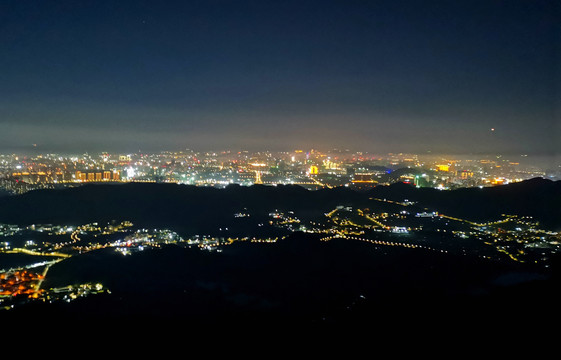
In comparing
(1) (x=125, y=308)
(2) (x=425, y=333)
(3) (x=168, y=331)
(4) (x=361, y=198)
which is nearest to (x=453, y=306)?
(2) (x=425, y=333)

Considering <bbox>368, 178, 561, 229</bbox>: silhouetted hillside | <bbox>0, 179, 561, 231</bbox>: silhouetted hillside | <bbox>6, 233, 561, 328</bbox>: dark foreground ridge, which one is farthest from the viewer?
<bbox>0, 179, 561, 231</bbox>: silhouetted hillside

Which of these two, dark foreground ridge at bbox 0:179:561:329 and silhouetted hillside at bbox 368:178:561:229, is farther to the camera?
silhouetted hillside at bbox 368:178:561:229

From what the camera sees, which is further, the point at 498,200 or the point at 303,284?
the point at 498,200

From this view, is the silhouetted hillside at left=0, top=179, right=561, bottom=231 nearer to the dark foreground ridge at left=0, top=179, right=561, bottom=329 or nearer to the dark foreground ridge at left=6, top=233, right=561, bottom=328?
the dark foreground ridge at left=0, top=179, right=561, bottom=329

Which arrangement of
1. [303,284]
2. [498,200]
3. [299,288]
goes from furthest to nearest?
[498,200] → [303,284] → [299,288]

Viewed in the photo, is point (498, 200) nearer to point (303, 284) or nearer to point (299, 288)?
point (303, 284)

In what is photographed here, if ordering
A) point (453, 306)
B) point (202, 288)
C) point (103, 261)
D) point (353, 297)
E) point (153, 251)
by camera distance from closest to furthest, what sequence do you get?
point (453, 306), point (353, 297), point (202, 288), point (103, 261), point (153, 251)

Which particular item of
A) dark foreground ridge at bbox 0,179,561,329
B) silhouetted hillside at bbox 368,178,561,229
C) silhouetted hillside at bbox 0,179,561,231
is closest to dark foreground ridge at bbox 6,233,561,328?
dark foreground ridge at bbox 0,179,561,329

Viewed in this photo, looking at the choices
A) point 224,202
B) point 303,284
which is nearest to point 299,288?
point 303,284

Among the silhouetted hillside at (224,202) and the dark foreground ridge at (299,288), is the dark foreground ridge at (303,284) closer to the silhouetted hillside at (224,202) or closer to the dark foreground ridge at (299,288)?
the dark foreground ridge at (299,288)

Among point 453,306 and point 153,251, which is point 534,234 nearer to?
point 453,306

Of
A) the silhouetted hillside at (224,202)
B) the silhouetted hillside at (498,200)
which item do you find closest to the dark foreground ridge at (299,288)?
the silhouetted hillside at (224,202)
